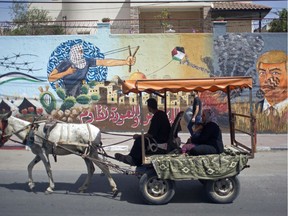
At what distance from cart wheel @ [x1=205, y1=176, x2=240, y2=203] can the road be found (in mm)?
110

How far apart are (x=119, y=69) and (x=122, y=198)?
10.3 m

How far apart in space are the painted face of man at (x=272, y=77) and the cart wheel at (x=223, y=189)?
10.7 metres

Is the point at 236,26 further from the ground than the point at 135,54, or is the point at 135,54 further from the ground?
the point at 236,26

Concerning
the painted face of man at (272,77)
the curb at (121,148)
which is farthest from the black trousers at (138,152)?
the painted face of man at (272,77)

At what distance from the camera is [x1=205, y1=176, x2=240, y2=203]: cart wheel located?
7555 millimetres

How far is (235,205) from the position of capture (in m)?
7.54

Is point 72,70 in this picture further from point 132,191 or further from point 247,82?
point 247,82

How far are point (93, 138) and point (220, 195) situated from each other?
8.16ft

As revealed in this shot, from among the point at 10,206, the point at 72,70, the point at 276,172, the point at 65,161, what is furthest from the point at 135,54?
the point at 10,206

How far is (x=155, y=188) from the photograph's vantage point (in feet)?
24.6

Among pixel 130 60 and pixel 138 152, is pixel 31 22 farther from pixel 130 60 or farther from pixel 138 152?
pixel 138 152

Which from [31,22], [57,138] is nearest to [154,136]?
[57,138]

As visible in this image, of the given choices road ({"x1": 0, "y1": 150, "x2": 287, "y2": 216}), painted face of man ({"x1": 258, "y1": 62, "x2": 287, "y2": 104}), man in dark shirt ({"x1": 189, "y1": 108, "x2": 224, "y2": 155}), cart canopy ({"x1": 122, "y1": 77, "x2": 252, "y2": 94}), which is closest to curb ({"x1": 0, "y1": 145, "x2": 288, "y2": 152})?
road ({"x1": 0, "y1": 150, "x2": 287, "y2": 216})

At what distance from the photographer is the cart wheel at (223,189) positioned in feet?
24.8
